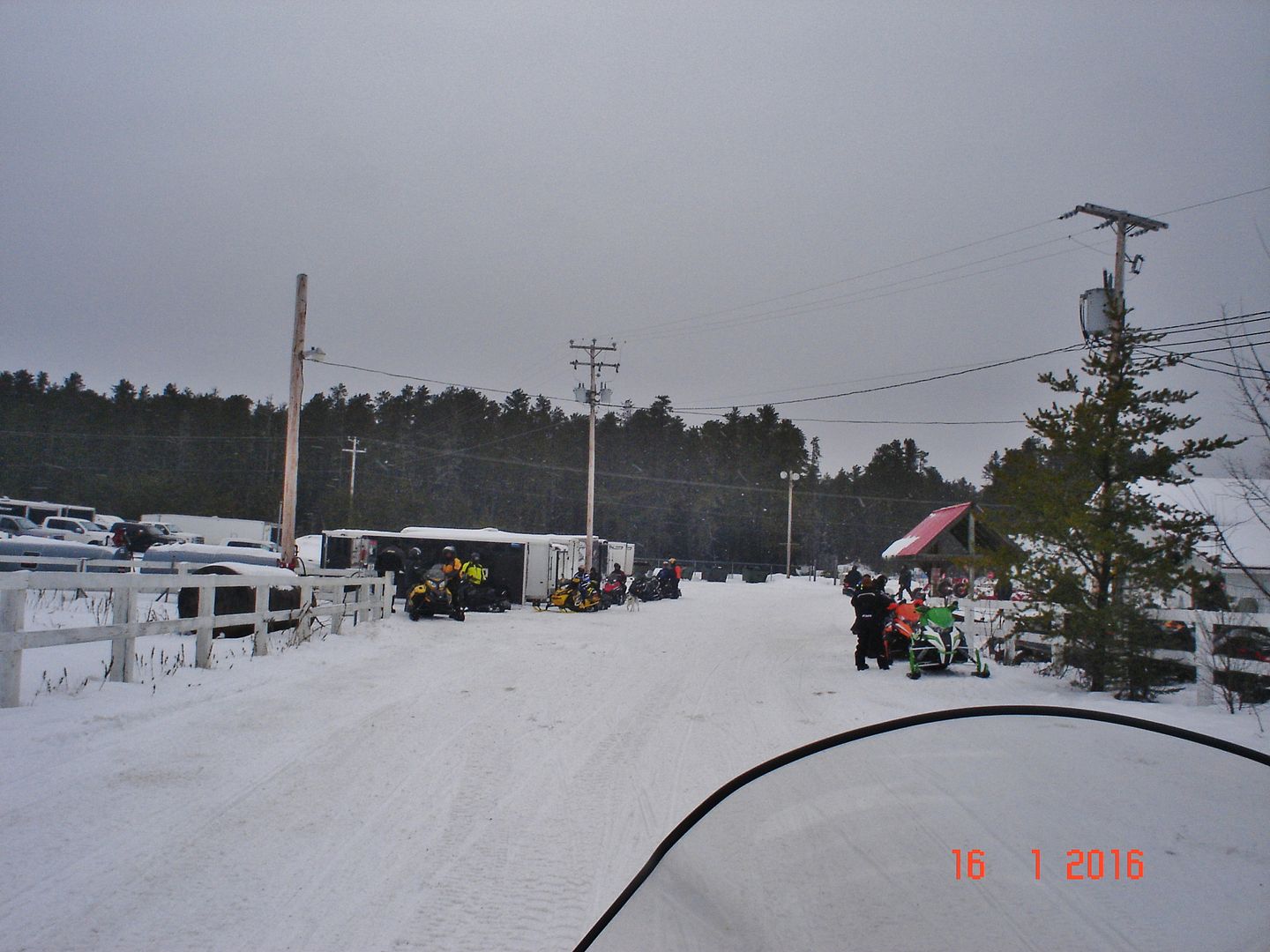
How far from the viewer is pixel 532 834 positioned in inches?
203

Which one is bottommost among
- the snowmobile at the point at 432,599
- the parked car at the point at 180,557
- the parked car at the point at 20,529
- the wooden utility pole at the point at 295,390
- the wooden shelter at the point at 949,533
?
the snowmobile at the point at 432,599

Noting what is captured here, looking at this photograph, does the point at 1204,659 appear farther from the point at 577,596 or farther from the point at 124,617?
the point at 577,596

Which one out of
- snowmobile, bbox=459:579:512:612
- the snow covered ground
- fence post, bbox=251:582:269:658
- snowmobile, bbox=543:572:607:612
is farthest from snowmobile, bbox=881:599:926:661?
snowmobile, bbox=543:572:607:612

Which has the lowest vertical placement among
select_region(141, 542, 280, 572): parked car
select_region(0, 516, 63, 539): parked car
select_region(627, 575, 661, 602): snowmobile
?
select_region(627, 575, 661, 602): snowmobile

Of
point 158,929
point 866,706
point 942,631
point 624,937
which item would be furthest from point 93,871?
point 942,631

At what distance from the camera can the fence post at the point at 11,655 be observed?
6945 mm

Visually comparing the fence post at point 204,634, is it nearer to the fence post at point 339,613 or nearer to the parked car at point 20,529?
the fence post at point 339,613

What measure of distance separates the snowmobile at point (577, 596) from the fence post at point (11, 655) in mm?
19642

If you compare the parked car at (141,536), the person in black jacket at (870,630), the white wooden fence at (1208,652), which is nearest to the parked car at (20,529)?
the parked car at (141,536)

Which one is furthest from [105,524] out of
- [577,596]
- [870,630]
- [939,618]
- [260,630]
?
[939,618]

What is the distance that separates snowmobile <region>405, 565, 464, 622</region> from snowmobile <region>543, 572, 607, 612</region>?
5.85 m

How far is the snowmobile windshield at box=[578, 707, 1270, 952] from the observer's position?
5.29ft

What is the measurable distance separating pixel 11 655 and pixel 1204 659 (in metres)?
11.6

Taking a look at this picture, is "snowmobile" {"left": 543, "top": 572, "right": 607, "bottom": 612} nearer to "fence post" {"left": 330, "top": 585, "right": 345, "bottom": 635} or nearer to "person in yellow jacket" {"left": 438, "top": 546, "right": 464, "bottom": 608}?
"person in yellow jacket" {"left": 438, "top": 546, "right": 464, "bottom": 608}
